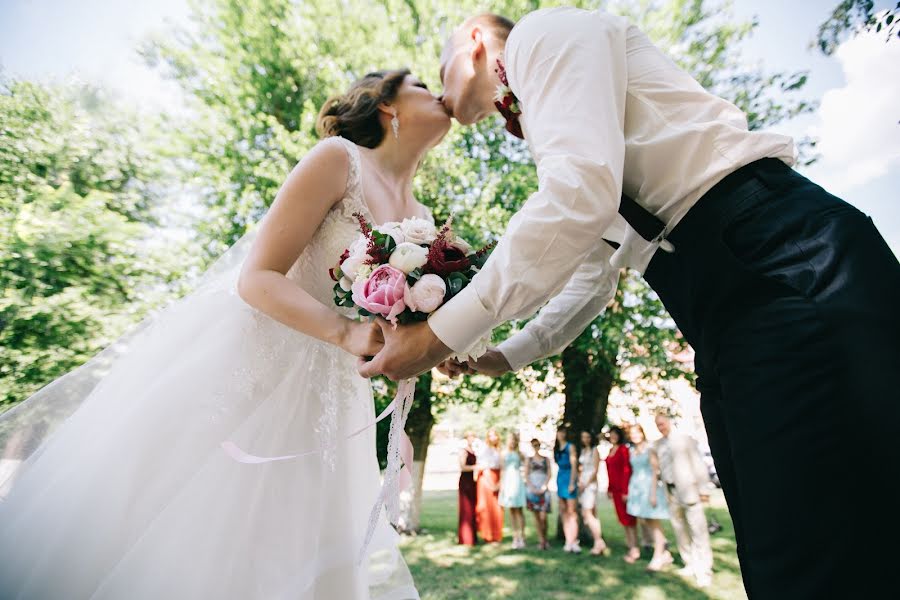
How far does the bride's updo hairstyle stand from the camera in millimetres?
2547

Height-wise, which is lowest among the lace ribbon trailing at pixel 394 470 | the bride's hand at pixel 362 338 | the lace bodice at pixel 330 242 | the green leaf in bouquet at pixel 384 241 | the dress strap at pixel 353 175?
the lace ribbon trailing at pixel 394 470

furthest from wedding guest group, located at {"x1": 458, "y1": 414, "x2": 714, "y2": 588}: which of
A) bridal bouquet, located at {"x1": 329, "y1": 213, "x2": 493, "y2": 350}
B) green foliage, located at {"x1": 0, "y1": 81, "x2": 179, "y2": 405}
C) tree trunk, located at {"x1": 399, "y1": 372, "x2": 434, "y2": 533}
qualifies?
green foliage, located at {"x1": 0, "y1": 81, "x2": 179, "y2": 405}

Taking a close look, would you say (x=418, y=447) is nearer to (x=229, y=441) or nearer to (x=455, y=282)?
(x=229, y=441)

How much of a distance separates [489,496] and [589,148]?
36.3 feet

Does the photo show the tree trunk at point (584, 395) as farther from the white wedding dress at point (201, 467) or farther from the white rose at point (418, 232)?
the white rose at point (418, 232)

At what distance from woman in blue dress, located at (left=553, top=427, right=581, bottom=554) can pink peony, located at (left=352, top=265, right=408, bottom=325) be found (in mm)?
9322

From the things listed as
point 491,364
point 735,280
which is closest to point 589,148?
point 735,280

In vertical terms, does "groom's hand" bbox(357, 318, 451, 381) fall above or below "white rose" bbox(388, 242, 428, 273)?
below

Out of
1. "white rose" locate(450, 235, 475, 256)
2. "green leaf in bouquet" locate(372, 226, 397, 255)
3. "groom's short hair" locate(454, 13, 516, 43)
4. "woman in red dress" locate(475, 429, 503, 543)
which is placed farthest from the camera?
"woman in red dress" locate(475, 429, 503, 543)

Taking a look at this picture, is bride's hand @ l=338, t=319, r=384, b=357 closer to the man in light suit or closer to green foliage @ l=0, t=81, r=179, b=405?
the man in light suit

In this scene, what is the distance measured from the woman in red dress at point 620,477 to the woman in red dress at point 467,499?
3.08 meters

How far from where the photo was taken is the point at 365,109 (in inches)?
101

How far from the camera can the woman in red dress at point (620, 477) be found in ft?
28.7

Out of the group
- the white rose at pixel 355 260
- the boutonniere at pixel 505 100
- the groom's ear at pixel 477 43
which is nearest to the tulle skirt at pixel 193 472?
the white rose at pixel 355 260
